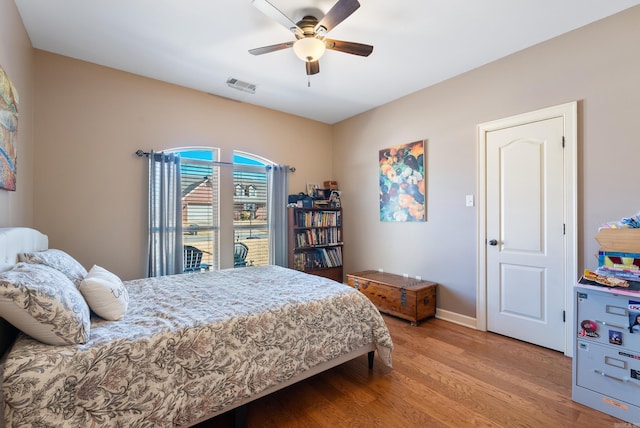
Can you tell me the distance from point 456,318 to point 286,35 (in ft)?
11.0

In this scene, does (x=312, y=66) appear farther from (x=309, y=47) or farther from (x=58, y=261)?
(x=58, y=261)

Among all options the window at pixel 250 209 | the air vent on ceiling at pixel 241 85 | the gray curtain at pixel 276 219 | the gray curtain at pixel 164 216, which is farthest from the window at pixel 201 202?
the air vent on ceiling at pixel 241 85

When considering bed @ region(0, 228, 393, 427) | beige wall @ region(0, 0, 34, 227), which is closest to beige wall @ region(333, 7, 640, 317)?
bed @ region(0, 228, 393, 427)

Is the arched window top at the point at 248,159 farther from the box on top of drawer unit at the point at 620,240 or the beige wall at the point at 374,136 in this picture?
the box on top of drawer unit at the point at 620,240

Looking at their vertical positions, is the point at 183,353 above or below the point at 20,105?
below

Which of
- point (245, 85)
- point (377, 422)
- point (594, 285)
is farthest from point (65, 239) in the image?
point (594, 285)

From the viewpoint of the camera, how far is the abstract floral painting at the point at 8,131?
1.74m

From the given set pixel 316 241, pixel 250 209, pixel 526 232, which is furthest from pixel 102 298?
pixel 526 232

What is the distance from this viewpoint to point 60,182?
2.73 meters

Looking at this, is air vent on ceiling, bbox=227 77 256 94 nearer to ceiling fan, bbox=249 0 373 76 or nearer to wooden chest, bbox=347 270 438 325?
ceiling fan, bbox=249 0 373 76

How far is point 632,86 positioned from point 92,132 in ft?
15.6

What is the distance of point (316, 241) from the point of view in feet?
14.0

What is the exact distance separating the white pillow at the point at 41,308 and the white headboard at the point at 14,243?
0.22 meters

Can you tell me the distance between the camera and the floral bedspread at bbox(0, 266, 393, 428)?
41.9 inches
